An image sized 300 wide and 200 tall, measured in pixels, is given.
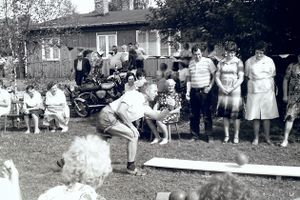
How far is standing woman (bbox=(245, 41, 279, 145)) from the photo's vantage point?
9.74 metres

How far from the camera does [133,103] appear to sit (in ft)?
25.1

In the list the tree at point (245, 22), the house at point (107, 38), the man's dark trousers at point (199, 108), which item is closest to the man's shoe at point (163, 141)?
the man's dark trousers at point (199, 108)

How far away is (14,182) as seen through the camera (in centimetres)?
333

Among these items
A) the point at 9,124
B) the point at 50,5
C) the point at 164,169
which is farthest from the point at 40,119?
the point at 164,169

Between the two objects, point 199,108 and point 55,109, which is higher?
point 199,108

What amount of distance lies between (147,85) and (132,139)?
89 centimetres

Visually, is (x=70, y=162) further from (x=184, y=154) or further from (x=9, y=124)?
(x=9, y=124)

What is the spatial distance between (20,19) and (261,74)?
8.17 meters

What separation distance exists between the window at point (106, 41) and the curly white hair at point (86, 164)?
1093 inches

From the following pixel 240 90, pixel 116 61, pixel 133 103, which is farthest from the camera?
pixel 116 61

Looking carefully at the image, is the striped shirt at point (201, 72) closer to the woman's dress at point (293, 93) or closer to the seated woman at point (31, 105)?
the woman's dress at point (293, 93)

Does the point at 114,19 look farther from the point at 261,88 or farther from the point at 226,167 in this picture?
the point at 226,167

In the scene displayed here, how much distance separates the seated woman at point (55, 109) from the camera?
12.6 metres

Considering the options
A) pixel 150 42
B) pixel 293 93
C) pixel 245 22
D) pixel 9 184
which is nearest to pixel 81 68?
pixel 245 22
